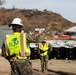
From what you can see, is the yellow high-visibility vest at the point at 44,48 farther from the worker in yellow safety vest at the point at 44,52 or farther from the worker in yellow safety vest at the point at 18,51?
the worker in yellow safety vest at the point at 18,51

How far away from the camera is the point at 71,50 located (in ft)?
87.1

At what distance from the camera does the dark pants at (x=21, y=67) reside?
685 cm

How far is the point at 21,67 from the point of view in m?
6.85

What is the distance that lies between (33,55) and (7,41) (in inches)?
779

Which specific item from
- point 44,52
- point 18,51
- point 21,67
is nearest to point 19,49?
point 18,51

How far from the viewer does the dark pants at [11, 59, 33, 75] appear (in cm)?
685

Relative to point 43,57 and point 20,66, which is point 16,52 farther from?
point 43,57

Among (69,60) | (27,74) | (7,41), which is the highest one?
(7,41)

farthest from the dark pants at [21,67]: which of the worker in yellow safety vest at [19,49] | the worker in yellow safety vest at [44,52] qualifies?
the worker in yellow safety vest at [44,52]

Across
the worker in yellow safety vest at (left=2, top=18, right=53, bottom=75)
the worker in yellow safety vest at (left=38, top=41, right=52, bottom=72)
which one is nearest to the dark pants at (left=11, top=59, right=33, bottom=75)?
the worker in yellow safety vest at (left=2, top=18, right=53, bottom=75)

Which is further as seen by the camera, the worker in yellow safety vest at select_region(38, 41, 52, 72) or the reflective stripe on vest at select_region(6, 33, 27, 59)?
the worker in yellow safety vest at select_region(38, 41, 52, 72)

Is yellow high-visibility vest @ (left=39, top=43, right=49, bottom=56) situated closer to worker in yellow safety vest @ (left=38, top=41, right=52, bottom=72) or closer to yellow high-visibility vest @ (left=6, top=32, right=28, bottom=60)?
worker in yellow safety vest @ (left=38, top=41, right=52, bottom=72)

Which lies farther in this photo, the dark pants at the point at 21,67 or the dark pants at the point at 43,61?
the dark pants at the point at 43,61

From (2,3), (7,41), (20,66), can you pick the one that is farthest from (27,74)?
(2,3)
